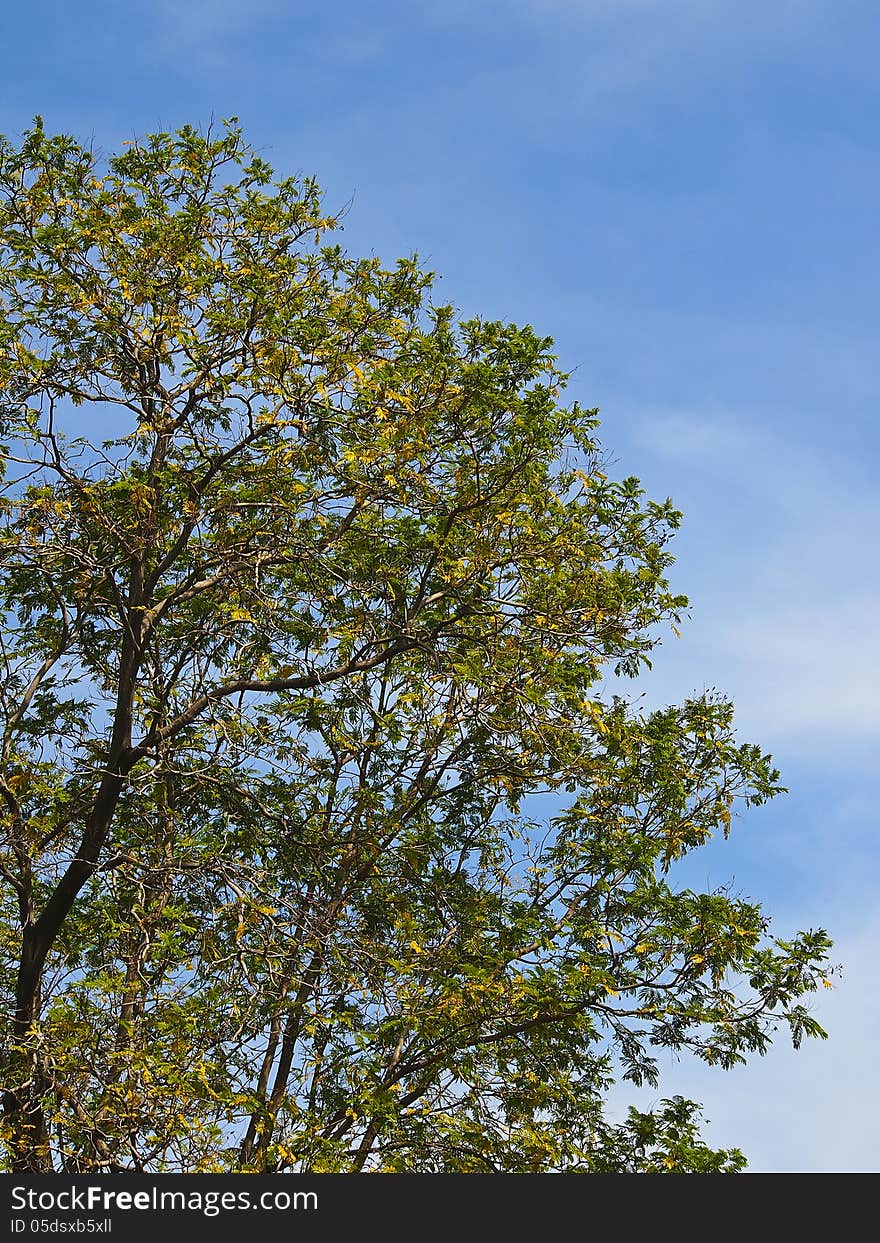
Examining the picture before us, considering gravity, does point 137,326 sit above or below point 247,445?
above

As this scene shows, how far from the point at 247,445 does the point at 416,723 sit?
288cm

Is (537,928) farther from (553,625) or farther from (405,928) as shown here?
(553,625)

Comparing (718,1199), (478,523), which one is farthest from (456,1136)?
(478,523)

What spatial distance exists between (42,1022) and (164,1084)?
1.10 metres

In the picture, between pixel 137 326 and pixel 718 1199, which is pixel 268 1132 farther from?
pixel 137 326

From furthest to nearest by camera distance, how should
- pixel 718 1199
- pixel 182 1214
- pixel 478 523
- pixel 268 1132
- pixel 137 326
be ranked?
pixel 478 523, pixel 137 326, pixel 268 1132, pixel 718 1199, pixel 182 1214

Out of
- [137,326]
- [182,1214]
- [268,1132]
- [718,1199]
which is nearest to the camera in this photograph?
[182,1214]

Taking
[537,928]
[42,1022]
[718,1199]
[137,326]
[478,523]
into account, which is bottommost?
[718,1199]

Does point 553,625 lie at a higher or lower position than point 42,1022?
higher

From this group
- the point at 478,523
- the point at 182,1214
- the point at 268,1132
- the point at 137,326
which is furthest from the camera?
the point at 478,523

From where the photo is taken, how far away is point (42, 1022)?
9570 millimetres

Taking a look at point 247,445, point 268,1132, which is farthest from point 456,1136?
point 247,445

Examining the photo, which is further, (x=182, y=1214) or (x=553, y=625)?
(x=553, y=625)

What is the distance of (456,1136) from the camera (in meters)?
10.2
